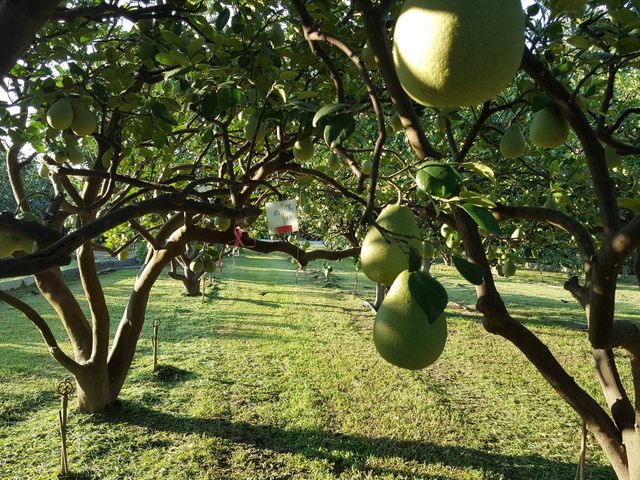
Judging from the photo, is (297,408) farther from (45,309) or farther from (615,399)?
(45,309)

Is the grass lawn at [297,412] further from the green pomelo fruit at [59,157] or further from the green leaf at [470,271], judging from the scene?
the green leaf at [470,271]

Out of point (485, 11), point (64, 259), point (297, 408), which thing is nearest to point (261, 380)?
point (297, 408)

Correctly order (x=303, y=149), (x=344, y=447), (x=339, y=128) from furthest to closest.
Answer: (x=344, y=447), (x=303, y=149), (x=339, y=128)

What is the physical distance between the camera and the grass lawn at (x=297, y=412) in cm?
358

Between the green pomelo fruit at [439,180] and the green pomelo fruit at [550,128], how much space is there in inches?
35.9

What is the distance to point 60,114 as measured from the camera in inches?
68.5

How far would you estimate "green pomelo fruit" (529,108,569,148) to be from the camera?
57.6 inches

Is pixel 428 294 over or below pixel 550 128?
below

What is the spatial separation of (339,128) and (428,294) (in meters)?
0.37

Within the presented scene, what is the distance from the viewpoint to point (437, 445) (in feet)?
13.1

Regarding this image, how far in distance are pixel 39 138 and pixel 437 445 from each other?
373 cm

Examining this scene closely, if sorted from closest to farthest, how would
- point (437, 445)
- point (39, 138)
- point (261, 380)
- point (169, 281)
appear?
point (39, 138) → point (437, 445) → point (261, 380) → point (169, 281)

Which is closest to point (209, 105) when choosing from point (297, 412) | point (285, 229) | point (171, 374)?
point (285, 229)

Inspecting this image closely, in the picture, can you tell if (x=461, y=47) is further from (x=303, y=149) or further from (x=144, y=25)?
(x=144, y=25)
